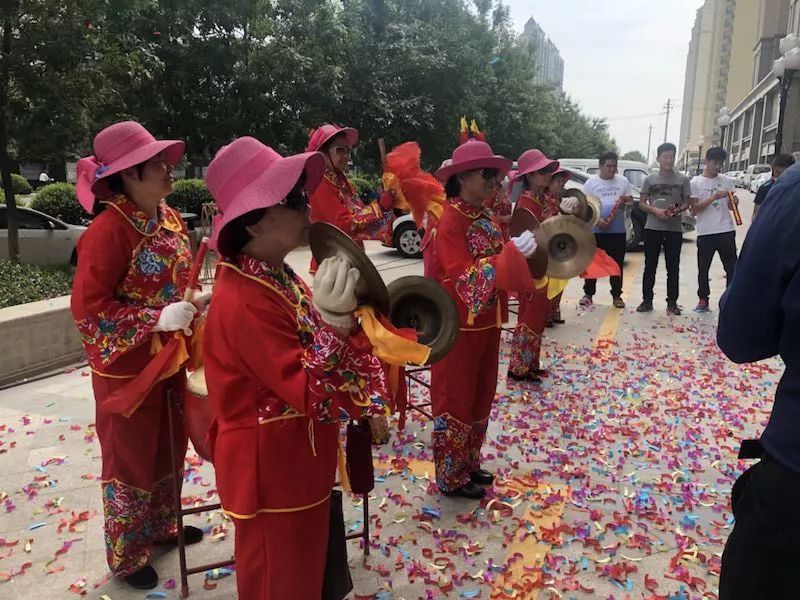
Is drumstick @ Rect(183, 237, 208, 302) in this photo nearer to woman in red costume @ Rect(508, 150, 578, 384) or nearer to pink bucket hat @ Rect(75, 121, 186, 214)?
pink bucket hat @ Rect(75, 121, 186, 214)

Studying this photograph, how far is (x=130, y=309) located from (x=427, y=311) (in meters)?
1.40

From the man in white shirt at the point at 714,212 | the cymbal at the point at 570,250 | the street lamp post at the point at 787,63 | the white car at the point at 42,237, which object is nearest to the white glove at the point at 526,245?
the cymbal at the point at 570,250

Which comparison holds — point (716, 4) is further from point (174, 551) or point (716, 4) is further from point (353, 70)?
point (174, 551)

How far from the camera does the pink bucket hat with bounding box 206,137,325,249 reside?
1757mm

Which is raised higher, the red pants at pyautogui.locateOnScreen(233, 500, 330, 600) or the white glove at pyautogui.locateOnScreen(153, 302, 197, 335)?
the white glove at pyautogui.locateOnScreen(153, 302, 197, 335)

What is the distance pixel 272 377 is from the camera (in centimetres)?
171

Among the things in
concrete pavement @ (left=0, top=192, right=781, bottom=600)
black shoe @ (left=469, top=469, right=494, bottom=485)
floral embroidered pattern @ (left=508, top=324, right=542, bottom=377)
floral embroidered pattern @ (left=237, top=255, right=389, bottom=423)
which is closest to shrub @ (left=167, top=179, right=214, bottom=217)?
concrete pavement @ (left=0, top=192, right=781, bottom=600)

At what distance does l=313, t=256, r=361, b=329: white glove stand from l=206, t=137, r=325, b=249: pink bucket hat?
286 mm

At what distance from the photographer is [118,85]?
341 inches

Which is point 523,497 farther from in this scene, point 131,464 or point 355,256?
point 355,256

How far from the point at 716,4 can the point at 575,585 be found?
465 ft

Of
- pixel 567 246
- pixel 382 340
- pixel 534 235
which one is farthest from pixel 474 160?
pixel 382 340

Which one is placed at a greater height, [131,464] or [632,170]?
[632,170]

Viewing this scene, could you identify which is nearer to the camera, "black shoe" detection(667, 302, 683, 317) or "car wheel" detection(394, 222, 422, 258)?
"black shoe" detection(667, 302, 683, 317)
